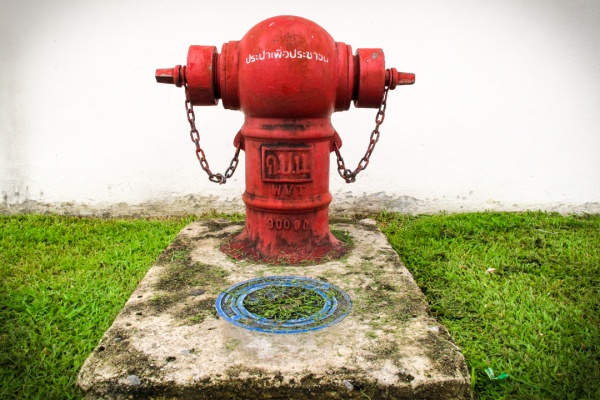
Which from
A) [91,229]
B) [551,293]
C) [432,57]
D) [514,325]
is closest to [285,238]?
[514,325]

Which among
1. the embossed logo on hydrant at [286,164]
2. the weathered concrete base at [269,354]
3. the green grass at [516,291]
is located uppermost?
the embossed logo on hydrant at [286,164]

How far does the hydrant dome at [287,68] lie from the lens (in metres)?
2.54

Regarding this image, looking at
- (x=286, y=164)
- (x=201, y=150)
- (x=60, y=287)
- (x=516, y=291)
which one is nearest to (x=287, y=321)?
(x=286, y=164)

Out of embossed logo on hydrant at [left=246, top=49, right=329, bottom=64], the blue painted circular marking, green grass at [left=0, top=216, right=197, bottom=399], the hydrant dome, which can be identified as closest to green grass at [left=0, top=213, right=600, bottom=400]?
green grass at [left=0, top=216, right=197, bottom=399]

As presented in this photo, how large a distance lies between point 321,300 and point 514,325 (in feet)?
→ 3.33

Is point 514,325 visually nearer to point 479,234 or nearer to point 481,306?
point 481,306

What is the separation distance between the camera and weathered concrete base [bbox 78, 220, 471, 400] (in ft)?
5.54

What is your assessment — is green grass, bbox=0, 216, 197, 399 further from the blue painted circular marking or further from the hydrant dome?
the hydrant dome

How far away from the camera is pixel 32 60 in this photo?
409 centimetres

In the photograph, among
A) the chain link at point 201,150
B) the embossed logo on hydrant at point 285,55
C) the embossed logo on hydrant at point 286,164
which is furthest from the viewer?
the chain link at point 201,150

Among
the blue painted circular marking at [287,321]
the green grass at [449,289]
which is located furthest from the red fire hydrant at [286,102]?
the green grass at [449,289]

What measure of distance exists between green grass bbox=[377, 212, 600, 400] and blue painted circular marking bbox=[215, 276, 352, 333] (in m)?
0.62

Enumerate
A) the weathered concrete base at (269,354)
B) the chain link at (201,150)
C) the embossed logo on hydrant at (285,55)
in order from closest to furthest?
the weathered concrete base at (269,354) < the embossed logo on hydrant at (285,55) < the chain link at (201,150)

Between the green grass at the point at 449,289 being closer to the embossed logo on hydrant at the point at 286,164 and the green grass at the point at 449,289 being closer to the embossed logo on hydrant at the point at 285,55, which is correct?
the embossed logo on hydrant at the point at 286,164
